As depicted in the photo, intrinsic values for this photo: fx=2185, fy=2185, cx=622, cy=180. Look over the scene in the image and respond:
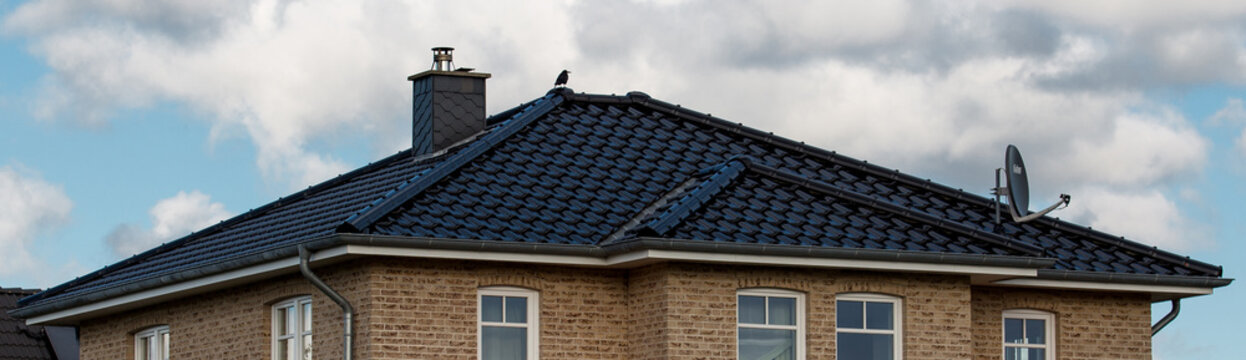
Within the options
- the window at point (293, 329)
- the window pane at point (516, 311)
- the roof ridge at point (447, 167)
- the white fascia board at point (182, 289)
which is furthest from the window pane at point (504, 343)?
the window at point (293, 329)

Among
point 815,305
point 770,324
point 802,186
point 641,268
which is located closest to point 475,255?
point 641,268

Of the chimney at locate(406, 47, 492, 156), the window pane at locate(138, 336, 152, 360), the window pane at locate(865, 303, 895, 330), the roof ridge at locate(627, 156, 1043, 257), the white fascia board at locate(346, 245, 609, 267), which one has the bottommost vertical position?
the window pane at locate(138, 336, 152, 360)

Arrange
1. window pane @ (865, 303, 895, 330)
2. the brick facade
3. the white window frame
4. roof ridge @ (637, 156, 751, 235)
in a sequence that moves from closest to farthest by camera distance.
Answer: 1. roof ridge @ (637, 156, 751, 235)
2. the brick facade
3. window pane @ (865, 303, 895, 330)
4. the white window frame

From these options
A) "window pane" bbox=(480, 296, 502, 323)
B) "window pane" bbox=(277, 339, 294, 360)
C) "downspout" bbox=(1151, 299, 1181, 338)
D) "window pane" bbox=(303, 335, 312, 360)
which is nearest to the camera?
"window pane" bbox=(480, 296, 502, 323)

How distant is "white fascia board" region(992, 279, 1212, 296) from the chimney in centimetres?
838

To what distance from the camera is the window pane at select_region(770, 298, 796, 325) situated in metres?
27.0

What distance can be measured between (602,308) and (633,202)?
155 centimetres

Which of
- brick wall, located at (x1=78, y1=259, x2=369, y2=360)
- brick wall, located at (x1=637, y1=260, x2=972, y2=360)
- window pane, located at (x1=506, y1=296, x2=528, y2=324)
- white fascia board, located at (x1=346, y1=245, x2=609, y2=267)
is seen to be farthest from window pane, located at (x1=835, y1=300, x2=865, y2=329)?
brick wall, located at (x1=78, y1=259, x2=369, y2=360)

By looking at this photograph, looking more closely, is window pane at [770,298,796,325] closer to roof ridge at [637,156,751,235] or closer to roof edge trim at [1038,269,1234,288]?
roof ridge at [637,156,751,235]

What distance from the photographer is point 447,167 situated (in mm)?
28203

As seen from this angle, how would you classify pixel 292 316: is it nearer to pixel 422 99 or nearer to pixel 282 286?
pixel 282 286

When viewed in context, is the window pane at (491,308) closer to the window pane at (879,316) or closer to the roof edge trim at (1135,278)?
the window pane at (879,316)

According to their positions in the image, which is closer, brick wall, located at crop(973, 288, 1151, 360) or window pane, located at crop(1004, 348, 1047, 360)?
brick wall, located at crop(973, 288, 1151, 360)

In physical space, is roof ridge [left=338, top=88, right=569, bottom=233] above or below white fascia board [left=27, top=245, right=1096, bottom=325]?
above
